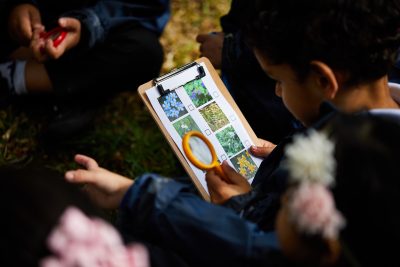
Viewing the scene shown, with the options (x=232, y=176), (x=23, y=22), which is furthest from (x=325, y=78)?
(x=23, y=22)

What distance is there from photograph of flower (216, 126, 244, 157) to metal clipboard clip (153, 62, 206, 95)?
0.17m

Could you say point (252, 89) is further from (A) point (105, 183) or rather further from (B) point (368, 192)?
(B) point (368, 192)

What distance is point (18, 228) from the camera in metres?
0.62

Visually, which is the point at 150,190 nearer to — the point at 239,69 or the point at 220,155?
the point at 220,155

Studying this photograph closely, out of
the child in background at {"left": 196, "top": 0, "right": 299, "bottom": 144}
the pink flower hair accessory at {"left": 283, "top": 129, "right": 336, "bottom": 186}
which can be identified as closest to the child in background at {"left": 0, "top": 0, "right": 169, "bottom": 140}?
the child in background at {"left": 196, "top": 0, "right": 299, "bottom": 144}

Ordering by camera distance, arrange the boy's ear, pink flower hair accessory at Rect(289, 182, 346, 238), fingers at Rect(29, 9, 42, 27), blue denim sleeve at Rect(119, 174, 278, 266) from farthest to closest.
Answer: fingers at Rect(29, 9, 42, 27) < the boy's ear < blue denim sleeve at Rect(119, 174, 278, 266) < pink flower hair accessory at Rect(289, 182, 346, 238)

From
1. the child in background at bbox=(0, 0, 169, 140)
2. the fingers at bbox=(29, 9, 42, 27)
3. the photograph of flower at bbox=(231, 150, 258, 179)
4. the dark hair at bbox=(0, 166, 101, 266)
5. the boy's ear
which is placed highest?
the fingers at bbox=(29, 9, 42, 27)

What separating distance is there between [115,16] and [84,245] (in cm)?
111

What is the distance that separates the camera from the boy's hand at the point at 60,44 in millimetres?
1355

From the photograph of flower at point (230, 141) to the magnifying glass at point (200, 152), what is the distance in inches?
2.8

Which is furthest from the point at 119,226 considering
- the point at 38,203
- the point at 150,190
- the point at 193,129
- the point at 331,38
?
the point at 331,38

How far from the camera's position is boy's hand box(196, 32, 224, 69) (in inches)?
58.2

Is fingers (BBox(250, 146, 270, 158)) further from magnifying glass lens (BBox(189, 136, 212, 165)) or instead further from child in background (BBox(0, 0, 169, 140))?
child in background (BBox(0, 0, 169, 140))

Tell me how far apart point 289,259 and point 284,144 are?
455 millimetres
